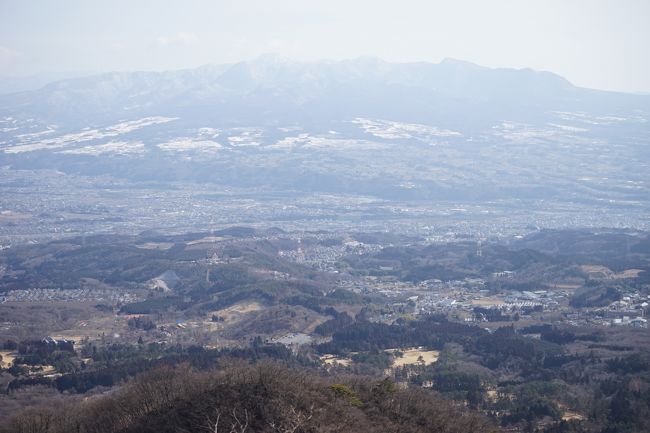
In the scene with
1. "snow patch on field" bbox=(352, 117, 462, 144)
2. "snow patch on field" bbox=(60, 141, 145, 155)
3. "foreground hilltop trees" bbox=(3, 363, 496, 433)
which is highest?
"foreground hilltop trees" bbox=(3, 363, 496, 433)

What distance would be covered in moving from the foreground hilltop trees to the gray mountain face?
3996 inches

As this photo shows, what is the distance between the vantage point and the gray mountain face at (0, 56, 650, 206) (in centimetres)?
13738

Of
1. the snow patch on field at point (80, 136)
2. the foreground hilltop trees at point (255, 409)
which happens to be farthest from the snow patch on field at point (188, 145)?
the foreground hilltop trees at point (255, 409)

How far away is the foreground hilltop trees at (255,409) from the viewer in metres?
23.9

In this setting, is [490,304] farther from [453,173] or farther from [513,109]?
[513,109]

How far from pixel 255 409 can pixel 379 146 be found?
13696cm

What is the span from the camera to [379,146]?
524ft

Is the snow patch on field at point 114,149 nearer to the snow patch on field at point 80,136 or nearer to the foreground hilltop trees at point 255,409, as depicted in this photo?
the snow patch on field at point 80,136

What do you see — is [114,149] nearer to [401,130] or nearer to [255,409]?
[401,130]

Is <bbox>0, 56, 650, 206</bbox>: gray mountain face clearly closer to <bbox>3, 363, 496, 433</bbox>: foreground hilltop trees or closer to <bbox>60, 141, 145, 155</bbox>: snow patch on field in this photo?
<bbox>60, 141, 145, 155</bbox>: snow patch on field

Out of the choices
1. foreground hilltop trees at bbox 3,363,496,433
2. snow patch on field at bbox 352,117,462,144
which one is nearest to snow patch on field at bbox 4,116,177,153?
snow patch on field at bbox 352,117,462,144

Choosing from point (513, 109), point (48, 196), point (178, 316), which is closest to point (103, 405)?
point (178, 316)

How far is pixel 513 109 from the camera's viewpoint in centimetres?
18862

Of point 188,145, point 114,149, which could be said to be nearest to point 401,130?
point 188,145
